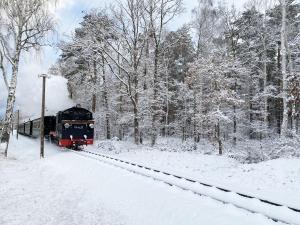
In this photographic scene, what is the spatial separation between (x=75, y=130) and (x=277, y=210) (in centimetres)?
2057

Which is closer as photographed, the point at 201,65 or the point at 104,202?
the point at 104,202

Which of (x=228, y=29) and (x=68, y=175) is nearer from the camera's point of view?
(x=68, y=175)

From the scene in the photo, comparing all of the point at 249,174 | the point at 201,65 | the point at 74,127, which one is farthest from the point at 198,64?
the point at 249,174

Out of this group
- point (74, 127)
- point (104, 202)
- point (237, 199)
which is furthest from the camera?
point (74, 127)

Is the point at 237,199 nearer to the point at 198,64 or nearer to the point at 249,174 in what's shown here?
the point at 249,174

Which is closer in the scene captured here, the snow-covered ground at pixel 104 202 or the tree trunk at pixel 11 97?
the snow-covered ground at pixel 104 202

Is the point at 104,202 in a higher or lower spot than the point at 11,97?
lower

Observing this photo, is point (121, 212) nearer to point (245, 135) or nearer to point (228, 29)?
point (228, 29)

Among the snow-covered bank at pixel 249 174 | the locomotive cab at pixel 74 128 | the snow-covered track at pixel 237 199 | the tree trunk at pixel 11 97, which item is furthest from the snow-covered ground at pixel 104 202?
the locomotive cab at pixel 74 128

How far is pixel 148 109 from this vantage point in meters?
30.8

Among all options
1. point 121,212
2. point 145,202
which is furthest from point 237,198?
point 121,212

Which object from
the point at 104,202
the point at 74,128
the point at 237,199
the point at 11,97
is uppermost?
the point at 11,97

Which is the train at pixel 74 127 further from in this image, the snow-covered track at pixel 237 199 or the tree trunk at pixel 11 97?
the snow-covered track at pixel 237 199

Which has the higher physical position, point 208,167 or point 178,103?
point 178,103
